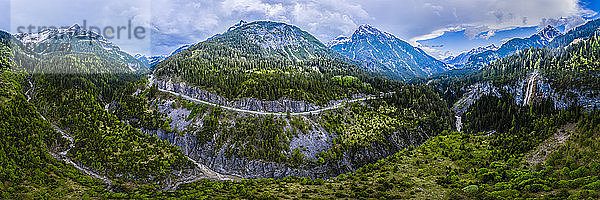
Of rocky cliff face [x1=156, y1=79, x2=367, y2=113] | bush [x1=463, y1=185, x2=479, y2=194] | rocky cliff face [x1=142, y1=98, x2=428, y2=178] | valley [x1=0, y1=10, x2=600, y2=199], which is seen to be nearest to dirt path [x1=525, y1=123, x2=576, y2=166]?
valley [x1=0, y1=10, x2=600, y2=199]

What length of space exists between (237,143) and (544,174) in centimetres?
8900

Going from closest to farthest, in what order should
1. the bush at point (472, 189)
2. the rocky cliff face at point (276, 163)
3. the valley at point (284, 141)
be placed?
the bush at point (472, 189), the valley at point (284, 141), the rocky cliff face at point (276, 163)

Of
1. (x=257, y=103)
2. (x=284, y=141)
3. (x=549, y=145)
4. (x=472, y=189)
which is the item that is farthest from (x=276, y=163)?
(x=549, y=145)

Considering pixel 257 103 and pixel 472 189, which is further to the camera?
pixel 257 103

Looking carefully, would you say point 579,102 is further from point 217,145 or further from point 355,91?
point 217,145

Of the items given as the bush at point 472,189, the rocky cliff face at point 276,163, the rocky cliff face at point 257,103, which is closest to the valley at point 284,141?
the bush at point 472,189

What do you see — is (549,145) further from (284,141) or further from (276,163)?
(284,141)

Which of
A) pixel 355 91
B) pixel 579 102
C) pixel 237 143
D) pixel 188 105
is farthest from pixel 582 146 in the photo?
pixel 188 105

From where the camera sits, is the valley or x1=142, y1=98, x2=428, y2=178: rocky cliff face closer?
the valley

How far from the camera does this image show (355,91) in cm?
16188

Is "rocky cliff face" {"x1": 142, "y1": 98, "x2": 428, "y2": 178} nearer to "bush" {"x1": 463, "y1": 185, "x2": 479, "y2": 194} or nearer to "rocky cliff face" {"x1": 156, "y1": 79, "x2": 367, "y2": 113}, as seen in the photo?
"rocky cliff face" {"x1": 156, "y1": 79, "x2": 367, "y2": 113}

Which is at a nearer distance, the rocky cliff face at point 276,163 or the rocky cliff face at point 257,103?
the rocky cliff face at point 276,163

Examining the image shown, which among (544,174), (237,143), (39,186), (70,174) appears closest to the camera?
(544,174)

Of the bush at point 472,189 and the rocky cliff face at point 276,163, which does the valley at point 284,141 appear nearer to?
the bush at point 472,189
